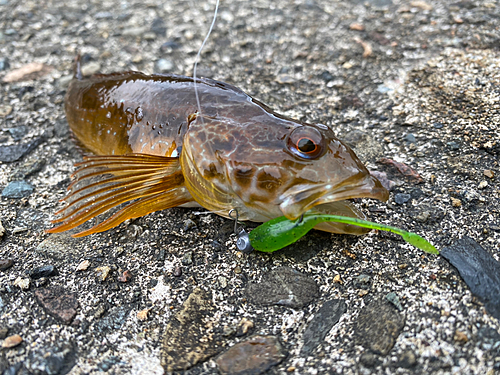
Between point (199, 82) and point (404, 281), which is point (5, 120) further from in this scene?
point (404, 281)

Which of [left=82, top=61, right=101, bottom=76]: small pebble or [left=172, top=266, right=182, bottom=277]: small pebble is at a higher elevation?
[left=82, top=61, right=101, bottom=76]: small pebble

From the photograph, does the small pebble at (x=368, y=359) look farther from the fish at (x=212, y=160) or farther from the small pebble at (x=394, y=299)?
the fish at (x=212, y=160)

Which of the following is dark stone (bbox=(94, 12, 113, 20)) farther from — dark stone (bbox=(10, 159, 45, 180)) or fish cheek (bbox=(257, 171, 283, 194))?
fish cheek (bbox=(257, 171, 283, 194))

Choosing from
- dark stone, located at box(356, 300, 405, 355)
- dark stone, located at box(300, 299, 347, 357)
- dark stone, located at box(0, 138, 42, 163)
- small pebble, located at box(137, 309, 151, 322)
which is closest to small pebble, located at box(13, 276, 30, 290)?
small pebble, located at box(137, 309, 151, 322)

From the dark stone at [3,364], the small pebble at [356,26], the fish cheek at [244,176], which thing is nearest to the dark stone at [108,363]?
the dark stone at [3,364]

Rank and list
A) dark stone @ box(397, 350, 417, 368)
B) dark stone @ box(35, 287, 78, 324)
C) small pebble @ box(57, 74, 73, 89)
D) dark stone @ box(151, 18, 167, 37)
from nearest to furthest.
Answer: dark stone @ box(397, 350, 417, 368), dark stone @ box(35, 287, 78, 324), small pebble @ box(57, 74, 73, 89), dark stone @ box(151, 18, 167, 37)

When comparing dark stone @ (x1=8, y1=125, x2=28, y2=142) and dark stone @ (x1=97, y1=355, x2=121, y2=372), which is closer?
dark stone @ (x1=97, y1=355, x2=121, y2=372)
